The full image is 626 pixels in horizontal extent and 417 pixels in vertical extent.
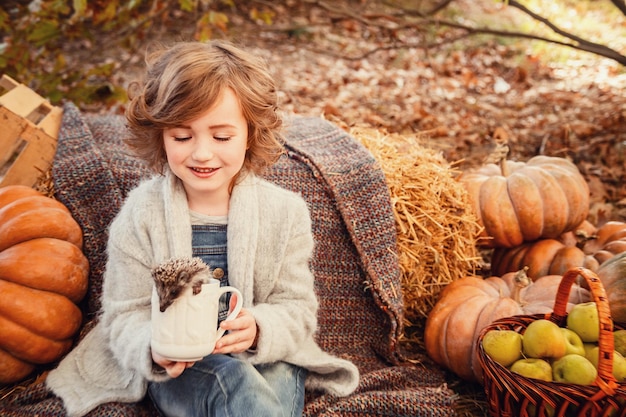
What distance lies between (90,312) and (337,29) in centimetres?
717

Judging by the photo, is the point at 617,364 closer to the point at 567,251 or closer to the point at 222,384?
the point at 567,251

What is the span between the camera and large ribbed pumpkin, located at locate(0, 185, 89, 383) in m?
2.20

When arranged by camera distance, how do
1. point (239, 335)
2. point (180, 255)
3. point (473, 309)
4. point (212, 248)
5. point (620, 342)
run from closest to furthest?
1. point (239, 335)
2. point (180, 255)
3. point (212, 248)
4. point (620, 342)
5. point (473, 309)

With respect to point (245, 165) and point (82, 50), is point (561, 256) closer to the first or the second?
point (245, 165)

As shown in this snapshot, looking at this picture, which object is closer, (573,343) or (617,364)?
(617,364)

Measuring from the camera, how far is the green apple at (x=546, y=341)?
2023 millimetres

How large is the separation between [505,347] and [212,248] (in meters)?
1.21

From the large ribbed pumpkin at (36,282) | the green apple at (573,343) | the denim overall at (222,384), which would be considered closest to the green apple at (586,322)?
the green apple at (573,343)

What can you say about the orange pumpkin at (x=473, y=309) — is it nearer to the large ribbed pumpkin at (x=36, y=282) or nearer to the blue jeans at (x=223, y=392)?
the blue jeans at (x=223, y=392)

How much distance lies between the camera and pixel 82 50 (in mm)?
7055

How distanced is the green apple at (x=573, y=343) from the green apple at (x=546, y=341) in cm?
2

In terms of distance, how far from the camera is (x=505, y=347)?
83.4 inches

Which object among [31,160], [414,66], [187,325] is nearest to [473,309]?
[187,325]

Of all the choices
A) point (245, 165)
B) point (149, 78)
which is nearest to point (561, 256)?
point (245, 165)
